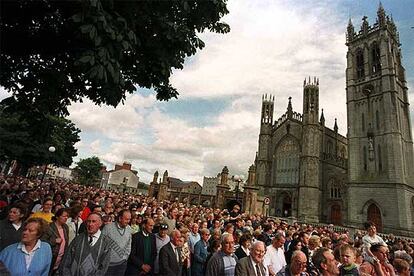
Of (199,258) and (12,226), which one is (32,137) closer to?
(12,226)

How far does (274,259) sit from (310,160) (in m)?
33.2

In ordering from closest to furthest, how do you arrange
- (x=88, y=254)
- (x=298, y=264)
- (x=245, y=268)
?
(x=88, y=254), (x=298, y=264), (x=245, y=268)

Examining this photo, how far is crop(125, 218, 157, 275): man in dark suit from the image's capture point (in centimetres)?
476

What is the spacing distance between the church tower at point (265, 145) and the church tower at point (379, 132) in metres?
12.5

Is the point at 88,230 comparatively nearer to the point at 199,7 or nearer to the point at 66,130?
the point at 199,7

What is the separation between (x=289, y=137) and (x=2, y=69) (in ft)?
129

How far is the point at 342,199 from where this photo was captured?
1394 inches

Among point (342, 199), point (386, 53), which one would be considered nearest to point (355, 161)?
point (342, 199)

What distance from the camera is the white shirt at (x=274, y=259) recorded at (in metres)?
5.16

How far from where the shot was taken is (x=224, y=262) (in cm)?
434

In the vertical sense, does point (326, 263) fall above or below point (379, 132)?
below

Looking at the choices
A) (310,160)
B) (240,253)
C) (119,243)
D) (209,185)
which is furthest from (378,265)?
(209,185)

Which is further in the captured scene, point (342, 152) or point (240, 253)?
point (342, 152)

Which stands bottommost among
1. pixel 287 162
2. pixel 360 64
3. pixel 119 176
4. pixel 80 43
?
pixel 80 43
